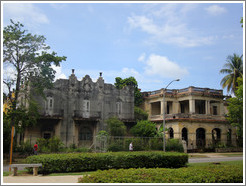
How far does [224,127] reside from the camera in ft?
131

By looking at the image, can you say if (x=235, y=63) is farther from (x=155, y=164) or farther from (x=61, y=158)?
(x=61, y=158)

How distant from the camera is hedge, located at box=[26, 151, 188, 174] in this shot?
1580cm

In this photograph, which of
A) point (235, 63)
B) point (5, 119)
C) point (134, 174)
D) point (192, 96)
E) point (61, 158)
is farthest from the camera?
point (235, 63)

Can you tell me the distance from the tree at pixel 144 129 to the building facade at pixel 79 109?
242cm

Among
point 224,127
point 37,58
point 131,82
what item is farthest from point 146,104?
point 37,58

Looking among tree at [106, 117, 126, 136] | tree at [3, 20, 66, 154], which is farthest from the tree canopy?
tree at [106, 117, 126, 136]

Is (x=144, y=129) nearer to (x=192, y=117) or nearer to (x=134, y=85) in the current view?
(x=192, y=117)

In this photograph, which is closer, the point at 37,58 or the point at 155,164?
the point at 155,164

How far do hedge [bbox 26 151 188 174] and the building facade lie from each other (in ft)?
60.9

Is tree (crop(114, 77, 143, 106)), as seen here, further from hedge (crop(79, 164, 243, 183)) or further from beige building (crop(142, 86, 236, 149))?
hedge (crop(79, 164, 243, 183))

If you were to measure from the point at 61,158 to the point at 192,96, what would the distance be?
27876 millimetres

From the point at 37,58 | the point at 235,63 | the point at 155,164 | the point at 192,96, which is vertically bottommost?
the point at 155,164

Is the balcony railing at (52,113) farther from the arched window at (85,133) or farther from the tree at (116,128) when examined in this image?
the tree at (116,128)

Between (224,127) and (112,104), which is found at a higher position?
(112,104)
